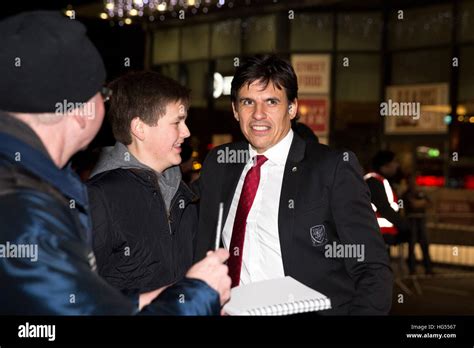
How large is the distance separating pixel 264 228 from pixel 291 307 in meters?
0.97

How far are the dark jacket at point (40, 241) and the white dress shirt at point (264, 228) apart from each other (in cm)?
141

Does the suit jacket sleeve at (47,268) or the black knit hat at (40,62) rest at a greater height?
the black knit hat at (40,62)

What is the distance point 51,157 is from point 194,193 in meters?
1.73

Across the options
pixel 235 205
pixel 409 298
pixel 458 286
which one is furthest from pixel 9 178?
pixel 458 286

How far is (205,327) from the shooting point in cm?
224

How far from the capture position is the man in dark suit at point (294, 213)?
3.03 m

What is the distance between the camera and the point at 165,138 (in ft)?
10.5

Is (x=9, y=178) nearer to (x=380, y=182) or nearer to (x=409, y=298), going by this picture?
(x=380, y=182)
